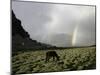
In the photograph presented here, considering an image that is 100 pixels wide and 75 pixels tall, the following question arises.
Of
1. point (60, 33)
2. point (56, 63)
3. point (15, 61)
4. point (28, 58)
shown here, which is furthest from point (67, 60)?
point (15, 61)

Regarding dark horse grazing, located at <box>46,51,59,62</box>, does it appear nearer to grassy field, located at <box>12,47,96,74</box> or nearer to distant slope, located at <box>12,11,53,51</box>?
grassy field, located at <box>12,47,96,74</box>

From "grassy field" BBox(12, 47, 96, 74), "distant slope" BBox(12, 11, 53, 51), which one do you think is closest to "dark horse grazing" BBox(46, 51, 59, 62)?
"grassy field" BBox(12, 47, 96, 74)

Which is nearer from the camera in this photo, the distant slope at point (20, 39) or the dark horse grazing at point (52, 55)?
the distant slope at point (20, 39)

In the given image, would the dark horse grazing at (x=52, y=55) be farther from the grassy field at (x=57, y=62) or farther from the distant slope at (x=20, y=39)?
the distant slope at (x=20, y=39)

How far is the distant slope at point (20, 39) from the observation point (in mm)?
2365

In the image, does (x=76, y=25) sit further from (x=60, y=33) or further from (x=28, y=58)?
(x=28, y=58)

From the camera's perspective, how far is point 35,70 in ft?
8.04

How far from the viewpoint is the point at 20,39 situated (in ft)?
7.84

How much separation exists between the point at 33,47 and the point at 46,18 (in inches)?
16.5

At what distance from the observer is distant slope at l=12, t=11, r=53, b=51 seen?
2365 millimetres

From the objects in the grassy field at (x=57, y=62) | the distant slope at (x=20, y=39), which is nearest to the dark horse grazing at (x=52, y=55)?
the grassy field at (x=57, y=62)

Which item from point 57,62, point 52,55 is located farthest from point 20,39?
point 57,62

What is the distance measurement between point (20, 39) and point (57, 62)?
0.58 meters

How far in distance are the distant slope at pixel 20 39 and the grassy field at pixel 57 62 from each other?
→ 0.28 feet
